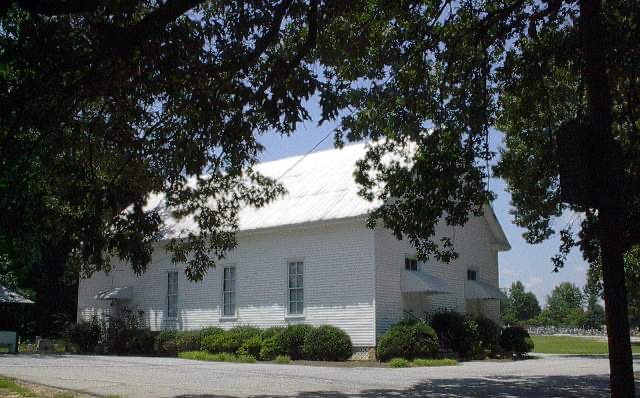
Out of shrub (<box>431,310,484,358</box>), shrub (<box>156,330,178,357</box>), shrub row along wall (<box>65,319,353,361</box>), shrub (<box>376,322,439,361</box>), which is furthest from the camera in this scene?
shrub (<box>156,330,178,357</box>)

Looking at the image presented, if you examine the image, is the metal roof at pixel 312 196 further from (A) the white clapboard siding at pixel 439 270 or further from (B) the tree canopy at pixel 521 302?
(B) the tree canopy at pixel 521 302

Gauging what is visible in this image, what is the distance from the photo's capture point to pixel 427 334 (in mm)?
22891

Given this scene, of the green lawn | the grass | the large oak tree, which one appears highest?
the large oak tree

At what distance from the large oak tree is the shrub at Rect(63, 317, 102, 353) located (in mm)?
18060

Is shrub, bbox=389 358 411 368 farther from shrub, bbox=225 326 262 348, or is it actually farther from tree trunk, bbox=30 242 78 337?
tree trunk, bbox=30 242 78 337

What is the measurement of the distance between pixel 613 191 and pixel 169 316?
25840mm

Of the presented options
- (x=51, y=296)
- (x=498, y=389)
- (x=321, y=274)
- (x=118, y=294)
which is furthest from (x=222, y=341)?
(x=51, y=296)

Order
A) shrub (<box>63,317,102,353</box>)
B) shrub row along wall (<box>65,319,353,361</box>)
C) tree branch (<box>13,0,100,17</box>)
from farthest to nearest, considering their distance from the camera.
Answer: shrub (<box>63,317,102,353</box>)
shrub row along wall (<box>65,319,353,361</box>)
tree branch (<box>13,0,100,17</box>)

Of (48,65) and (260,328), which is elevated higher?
(48,65)

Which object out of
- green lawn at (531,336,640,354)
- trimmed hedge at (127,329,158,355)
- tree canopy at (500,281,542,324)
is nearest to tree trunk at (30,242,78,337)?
trimmed hedge at (127,329,158,355)

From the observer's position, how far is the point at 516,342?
90.1 ft

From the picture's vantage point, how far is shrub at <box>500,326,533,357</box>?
1082 inches

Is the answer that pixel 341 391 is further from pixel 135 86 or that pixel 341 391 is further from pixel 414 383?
pixel 135 86

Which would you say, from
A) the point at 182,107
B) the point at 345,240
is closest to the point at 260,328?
the point at 345,240
